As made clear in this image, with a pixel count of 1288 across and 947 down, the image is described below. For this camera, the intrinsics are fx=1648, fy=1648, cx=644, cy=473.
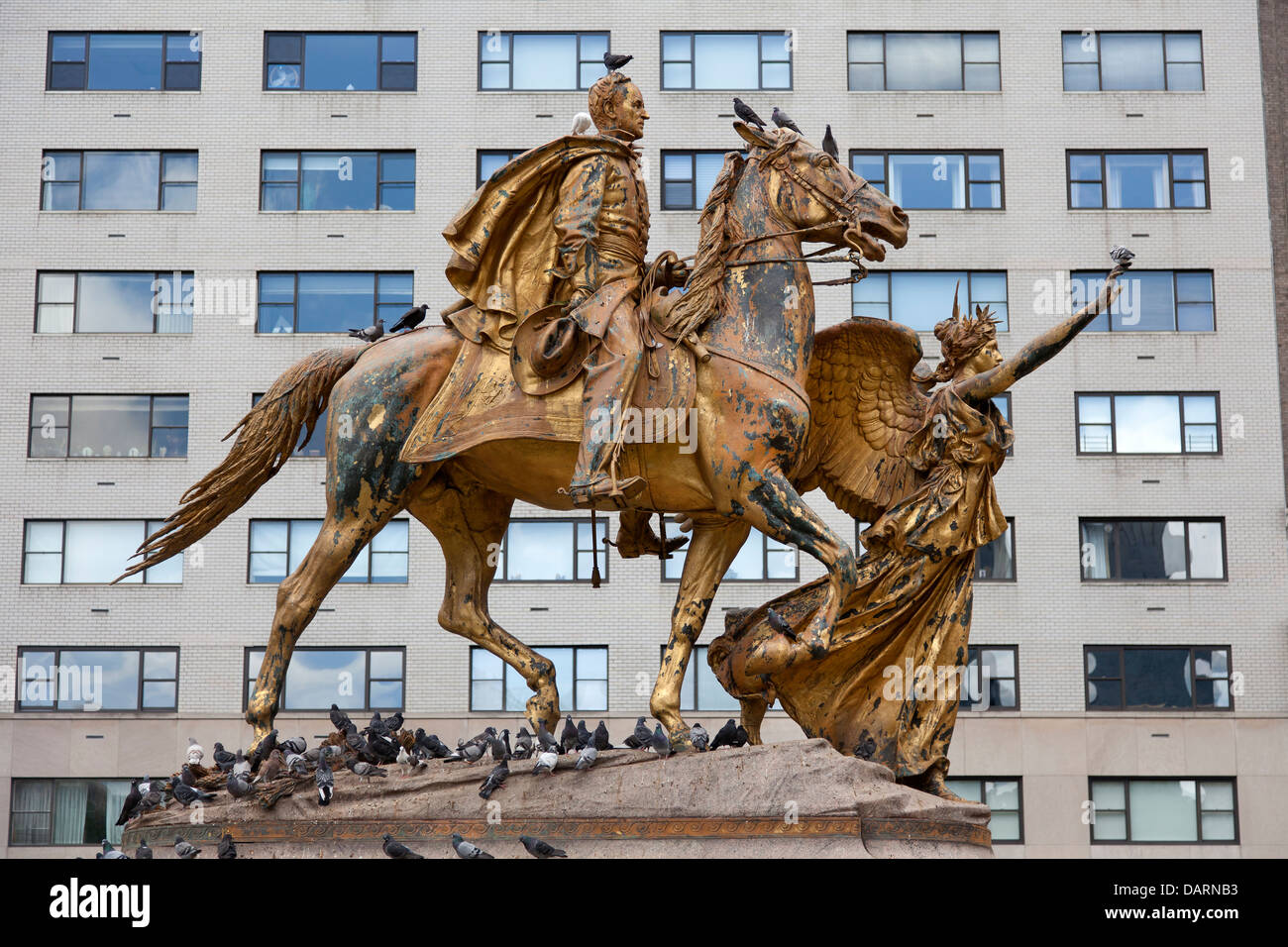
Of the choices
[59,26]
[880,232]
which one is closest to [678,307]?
[880,232]

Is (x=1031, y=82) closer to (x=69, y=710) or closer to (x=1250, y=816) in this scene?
(x=1250, y=816)

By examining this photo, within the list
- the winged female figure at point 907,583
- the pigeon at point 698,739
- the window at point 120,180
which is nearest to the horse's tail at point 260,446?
the winged female figure at point 907,583

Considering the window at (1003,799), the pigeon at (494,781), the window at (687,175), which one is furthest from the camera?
the window at (687,175)

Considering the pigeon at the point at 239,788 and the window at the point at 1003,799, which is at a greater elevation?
the pigeon at the point at 239,788

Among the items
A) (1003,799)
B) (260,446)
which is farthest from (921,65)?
(260,446)

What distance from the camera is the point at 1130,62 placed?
131 ft

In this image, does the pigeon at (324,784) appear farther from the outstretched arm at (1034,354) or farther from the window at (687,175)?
the window at (687,175)

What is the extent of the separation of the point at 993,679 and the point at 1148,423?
7132 mm

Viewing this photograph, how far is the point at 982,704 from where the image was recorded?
36.3m

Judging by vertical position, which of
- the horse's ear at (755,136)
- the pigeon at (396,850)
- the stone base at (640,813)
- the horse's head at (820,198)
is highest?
the horse's ear at (755,136)

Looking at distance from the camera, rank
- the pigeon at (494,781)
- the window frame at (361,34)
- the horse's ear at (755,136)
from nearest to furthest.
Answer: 1. the pigeon at (494,781)
2. the horse's ear at (755,136)
3. the window frame at (361,34)

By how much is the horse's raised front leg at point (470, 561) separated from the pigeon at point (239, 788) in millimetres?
2113

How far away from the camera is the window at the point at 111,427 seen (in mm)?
38219
